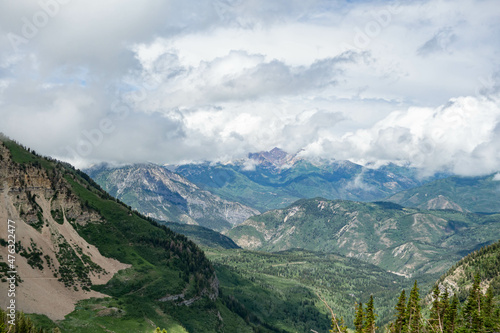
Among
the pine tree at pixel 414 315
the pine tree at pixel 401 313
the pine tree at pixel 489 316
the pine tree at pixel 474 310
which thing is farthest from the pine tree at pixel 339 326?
the pine tree at pixel 474 310

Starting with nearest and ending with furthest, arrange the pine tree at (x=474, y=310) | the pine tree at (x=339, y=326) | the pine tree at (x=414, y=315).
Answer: the pine tree at (x=339, y=326) → the pine tree at (x=414, y=315) → the pine tree at (x=474, y=310)

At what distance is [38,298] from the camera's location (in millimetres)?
198875

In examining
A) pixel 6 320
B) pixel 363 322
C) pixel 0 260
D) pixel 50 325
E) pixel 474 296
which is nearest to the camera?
pixel 363 322

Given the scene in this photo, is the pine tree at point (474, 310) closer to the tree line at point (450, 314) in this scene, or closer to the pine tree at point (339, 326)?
the tree line at point (450, 314)

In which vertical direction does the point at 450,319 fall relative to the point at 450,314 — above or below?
below

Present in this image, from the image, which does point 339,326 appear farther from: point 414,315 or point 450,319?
point 450,319

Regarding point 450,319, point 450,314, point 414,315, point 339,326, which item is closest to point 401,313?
point 414,315

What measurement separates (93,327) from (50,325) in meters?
25.6

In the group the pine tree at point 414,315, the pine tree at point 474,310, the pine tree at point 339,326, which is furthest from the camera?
the pine tree at point 474,310

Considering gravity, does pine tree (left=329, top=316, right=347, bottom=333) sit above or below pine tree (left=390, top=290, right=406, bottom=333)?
above

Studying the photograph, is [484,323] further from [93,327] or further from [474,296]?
[93,327]

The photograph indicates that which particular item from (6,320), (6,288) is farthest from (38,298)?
(6,320)

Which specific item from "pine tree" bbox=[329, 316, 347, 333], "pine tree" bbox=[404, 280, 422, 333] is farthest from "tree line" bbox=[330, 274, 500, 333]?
"pine tree" bbox=[329, 316, 347, 333]

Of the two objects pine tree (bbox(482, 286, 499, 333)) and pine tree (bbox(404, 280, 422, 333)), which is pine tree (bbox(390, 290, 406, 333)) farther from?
pine tree (bbox(482, 286, 499, 333))
